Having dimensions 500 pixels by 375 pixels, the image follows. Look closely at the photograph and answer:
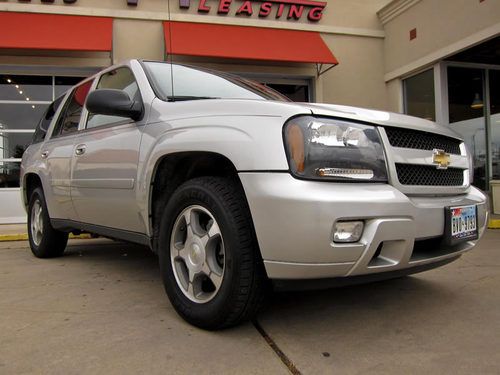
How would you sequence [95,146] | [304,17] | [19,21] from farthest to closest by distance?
[304,17] < [19,21] < [95,146]

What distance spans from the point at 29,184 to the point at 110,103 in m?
2.80

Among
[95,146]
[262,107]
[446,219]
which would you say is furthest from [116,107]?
[446,219]

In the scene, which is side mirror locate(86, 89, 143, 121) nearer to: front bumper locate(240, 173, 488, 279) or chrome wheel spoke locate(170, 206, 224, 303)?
chrome wheel spoke locate(170, 206, 224, 303)

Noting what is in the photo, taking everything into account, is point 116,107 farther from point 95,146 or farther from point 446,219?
point 446,219

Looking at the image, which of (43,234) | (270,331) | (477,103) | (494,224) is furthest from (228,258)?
(477,103)

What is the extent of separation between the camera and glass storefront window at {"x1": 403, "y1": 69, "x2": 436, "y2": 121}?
937 centimetres

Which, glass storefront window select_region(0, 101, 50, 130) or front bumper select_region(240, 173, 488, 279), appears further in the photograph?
glass storefront window select_region(0, 101, 50, 130)

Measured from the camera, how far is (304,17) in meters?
9.83

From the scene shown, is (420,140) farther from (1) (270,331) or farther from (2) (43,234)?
(2) (43,234)

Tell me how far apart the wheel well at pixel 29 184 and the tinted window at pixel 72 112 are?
0.66 meters

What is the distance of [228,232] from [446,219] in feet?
3.83

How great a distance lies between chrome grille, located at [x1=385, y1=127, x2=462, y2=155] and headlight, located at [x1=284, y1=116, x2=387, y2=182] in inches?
7.3

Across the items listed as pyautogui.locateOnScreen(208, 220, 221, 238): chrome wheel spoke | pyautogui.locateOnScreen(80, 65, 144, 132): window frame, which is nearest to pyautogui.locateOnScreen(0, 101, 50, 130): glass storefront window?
pyautogui.locateOnScreen(80, 65, 144, 132): window frame

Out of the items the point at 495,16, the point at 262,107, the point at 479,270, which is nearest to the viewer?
the point at 262,107
